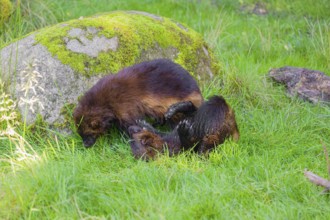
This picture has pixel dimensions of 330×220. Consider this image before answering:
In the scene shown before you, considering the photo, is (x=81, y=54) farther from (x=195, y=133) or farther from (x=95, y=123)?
(x=195, y=133)

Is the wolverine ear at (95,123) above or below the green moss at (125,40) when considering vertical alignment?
below

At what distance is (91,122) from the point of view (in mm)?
5176

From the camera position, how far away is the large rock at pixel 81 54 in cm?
554

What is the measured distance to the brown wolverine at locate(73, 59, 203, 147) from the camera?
5219 mm

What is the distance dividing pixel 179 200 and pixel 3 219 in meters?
1.27

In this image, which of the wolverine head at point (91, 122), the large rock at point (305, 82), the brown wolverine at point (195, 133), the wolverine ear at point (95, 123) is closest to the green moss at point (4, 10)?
the wolverine head at point (91, 122)

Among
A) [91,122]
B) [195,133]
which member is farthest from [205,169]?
[91,122]

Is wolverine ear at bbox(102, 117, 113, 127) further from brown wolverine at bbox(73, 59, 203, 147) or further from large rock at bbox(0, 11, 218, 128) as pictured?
large rock at bbox(0, 11, 218, 128)

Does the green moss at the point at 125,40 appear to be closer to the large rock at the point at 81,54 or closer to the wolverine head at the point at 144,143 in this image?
the large rock at the point at 81,54

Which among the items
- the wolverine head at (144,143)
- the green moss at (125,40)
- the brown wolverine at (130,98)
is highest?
the green moss at (125,40)

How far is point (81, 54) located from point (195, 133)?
1.56m

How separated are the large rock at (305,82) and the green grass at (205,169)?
0.15 metres

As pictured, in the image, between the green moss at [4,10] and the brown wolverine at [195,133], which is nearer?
the brown wolverine at [195,133]

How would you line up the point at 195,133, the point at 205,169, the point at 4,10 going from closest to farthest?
the point at 205,169, the point at 195,133, the point at 4,10
